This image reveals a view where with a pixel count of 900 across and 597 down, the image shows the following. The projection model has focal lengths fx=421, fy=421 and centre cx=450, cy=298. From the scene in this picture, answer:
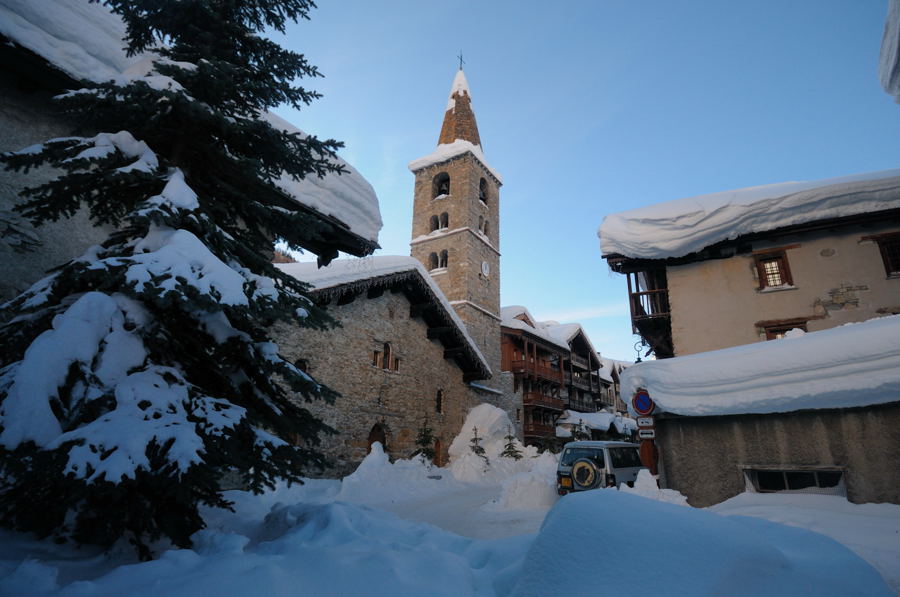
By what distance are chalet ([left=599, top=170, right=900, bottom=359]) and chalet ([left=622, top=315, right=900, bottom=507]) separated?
252 inches

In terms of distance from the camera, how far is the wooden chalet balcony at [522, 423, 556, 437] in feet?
98.1

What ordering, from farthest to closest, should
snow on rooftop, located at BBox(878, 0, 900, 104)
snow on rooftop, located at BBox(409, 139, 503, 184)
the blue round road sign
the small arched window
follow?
the small arched window → snow on rooftop, located at BBox(409, 139, 503, 184) → the blue round road sign → snow on rooftop, located at BBox(878, 0, 900, 104)

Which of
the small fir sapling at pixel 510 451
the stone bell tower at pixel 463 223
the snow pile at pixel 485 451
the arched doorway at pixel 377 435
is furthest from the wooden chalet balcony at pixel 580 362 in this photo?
the arched doorway at pixel 377 435

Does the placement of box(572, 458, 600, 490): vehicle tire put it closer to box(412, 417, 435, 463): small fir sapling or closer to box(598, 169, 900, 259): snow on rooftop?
box(598, 169, 900, 259): snow on rooftop

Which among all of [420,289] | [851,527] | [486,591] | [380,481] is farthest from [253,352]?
[420,289]

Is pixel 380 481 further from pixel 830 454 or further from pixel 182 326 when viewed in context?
pixel 830 454

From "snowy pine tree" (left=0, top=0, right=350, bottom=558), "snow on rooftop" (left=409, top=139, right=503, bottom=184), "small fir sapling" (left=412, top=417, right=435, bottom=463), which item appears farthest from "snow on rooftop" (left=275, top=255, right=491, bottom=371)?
"snow on rooftop" (left=409, top=139, right=503, bottom=184)

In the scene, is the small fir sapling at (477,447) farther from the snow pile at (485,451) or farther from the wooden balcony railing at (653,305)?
the wooden balcony railing at (653,305)

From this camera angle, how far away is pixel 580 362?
42531mm

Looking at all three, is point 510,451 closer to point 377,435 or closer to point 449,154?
point 377,435

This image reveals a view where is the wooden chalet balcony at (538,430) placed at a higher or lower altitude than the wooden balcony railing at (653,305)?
lower

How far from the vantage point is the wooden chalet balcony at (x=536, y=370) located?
101ft

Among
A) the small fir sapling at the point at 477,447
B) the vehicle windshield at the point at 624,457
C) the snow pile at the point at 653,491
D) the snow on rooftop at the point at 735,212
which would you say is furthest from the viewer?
the small fir sapling at the point at 477,447

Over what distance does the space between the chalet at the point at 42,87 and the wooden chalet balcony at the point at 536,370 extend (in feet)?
82.9
